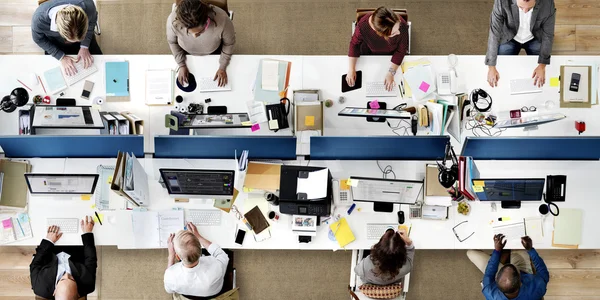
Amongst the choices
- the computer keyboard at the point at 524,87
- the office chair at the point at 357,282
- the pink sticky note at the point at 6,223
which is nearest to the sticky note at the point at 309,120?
the office chair at the point at 357,282

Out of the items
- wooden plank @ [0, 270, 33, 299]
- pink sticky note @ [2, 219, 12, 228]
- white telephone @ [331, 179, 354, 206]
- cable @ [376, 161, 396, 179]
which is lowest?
wooden plank @ [0, 270, 33, 299]

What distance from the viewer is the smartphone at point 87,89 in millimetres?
3248

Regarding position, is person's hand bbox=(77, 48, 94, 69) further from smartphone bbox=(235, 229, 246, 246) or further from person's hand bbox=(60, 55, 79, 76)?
smartphone bbox=(235, 229, 246, 246)

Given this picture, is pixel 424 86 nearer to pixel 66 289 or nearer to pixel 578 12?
pixel 578 12

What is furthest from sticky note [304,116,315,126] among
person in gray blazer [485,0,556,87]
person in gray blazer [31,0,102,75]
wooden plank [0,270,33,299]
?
wooden plank [0,270,33,299]

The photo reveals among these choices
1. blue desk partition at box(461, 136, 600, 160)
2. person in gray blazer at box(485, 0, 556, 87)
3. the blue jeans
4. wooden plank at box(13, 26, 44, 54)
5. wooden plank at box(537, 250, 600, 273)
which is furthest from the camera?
wooden plank at box(13, 26, 44, 54)

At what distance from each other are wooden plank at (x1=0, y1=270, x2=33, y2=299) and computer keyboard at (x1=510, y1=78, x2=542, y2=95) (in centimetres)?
444

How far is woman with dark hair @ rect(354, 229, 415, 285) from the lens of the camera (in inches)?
114

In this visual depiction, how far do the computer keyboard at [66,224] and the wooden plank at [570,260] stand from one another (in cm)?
394

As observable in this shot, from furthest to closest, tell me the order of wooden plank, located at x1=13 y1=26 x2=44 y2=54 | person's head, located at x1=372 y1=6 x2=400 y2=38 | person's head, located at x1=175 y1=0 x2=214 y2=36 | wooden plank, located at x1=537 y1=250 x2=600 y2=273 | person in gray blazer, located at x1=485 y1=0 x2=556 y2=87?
1. wooden plank, located at x1=13 y1=26 x2=44 y2=54
2. wooden plank, located at x1=537 y1=250 x2=600 y2=273
3. person in gray blazer, located at x1=485 y1=0 x2=556 y2=87
4. person's head, located at x1=372 y1=6 x2=400 y2=38
5. person's head, located at x1=175 y1=0 x2=214 y2=36

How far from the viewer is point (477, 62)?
3.23 m

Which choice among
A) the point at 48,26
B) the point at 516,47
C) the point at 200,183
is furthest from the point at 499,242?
the point at 48,26

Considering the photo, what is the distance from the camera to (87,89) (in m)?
3.25

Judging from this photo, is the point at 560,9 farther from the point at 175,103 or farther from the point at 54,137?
the point at 54,137
